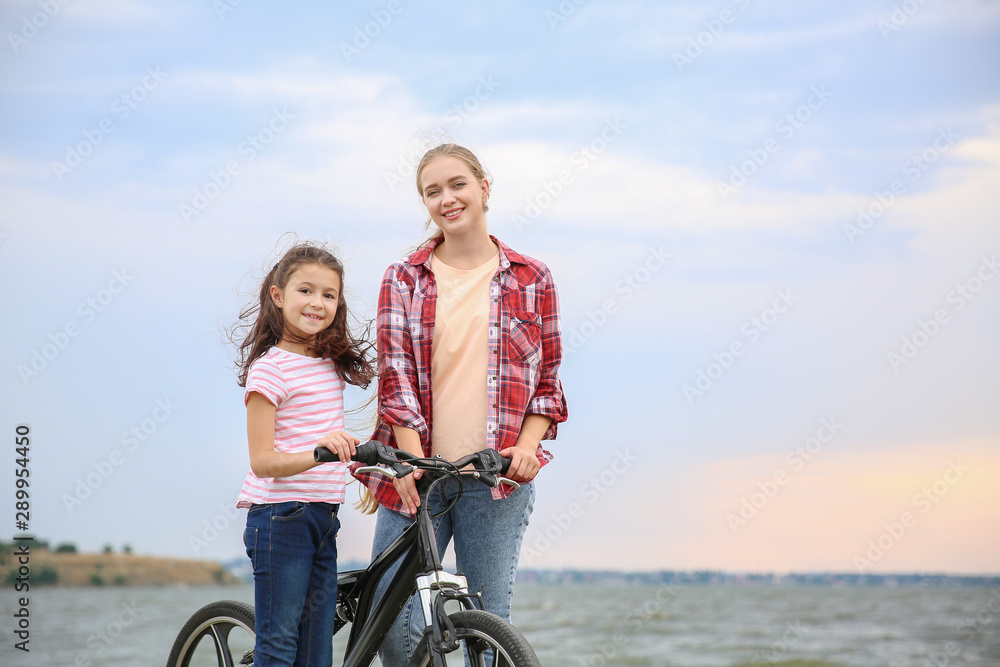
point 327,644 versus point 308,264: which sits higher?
point 308,264

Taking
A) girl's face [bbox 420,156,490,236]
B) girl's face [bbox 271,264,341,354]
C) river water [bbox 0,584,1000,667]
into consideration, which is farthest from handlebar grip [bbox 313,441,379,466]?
river water [bbox 0,584,1000,667]

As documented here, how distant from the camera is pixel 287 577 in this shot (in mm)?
2557

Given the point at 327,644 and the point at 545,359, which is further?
the point at 545,359

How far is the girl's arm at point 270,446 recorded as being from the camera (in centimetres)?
230

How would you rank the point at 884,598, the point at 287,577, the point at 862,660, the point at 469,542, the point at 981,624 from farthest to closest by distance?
the point at 884,598
the point at 981,624
the point at 862,660
the point at 469,542
the point at 287,577

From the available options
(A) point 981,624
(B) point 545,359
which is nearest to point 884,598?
(A) point 981,624

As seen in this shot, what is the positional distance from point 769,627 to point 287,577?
18902 millimetres

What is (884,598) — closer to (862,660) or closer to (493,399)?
(862,660)

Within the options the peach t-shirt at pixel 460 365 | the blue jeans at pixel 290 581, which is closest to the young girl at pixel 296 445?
the blue jeans at pixel 290 581

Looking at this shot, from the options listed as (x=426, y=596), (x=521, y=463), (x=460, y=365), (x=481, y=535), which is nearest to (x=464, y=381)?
(x=460, y=365)

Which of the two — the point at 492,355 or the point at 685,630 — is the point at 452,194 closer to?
the point at 492,355

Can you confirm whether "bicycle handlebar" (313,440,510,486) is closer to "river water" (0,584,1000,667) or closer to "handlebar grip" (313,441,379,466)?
"handlebar grip" (313,441,379,466)

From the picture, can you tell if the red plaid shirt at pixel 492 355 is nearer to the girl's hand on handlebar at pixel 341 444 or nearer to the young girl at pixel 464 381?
the young girl at pixel 464 381

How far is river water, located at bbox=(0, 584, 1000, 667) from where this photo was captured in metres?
14.8
